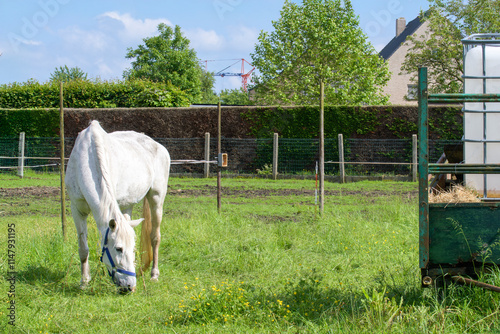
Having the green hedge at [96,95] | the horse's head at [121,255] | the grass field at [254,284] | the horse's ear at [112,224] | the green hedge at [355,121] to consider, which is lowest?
the grass field at [254,284]

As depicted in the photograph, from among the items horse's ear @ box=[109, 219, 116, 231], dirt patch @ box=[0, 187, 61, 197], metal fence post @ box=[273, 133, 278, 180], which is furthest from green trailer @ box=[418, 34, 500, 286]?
metal fence post @ box=[273, 133, 278, 180]

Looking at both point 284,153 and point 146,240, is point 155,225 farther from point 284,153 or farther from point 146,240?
point 284,153

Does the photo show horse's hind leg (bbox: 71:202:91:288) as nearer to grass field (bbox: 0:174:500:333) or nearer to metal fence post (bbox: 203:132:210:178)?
grass field (bbox: 0:174:500:333)

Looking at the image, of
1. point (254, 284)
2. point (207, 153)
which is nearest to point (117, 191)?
point (254, 284)

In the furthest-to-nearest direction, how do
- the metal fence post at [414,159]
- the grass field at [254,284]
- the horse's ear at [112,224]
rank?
the metal fence post at [414,159], the horse's ear at [112,224], the grass field at [254,284]

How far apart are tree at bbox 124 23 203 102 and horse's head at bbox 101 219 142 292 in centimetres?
3810

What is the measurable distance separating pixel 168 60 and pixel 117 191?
131 ft

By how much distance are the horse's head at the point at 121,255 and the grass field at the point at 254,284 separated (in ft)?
0.59

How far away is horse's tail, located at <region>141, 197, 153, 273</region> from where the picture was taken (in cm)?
526

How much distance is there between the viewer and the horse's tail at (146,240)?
5.26 m

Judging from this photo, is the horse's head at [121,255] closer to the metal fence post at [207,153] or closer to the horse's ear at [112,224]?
the horse's ear at [112,224]

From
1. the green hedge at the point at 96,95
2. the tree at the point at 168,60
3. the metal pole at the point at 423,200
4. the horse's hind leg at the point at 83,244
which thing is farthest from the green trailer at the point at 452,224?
the tree at the point at 168,60

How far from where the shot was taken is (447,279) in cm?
333

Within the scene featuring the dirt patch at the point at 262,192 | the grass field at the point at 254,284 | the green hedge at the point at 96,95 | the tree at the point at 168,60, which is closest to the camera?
the grass field at the point at 254,284
